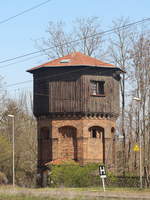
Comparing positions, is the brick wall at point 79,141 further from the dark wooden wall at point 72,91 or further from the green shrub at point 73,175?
the dark wooden wall at point 72,91

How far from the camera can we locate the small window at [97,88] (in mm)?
41147

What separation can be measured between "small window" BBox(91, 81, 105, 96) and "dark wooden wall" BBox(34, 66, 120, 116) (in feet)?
1.10

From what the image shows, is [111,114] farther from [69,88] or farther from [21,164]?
[21,164]

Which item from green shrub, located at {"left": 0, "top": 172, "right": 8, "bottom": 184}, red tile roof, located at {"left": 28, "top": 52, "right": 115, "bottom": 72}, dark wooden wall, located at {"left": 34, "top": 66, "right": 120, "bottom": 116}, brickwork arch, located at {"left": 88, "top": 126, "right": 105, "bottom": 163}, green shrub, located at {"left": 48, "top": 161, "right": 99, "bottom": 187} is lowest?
green shrub, located at {"left": 0, "top": 172, "right": 8, "bottom": 184}

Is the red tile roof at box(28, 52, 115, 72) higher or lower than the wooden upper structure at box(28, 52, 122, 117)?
higher

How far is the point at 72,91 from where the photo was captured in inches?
1593

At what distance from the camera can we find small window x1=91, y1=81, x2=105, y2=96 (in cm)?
4115

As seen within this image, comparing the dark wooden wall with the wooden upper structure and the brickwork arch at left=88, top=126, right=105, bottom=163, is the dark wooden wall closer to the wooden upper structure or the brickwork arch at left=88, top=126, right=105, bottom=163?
the wooden upper structure

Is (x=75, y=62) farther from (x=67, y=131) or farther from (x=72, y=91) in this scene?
(x=67, y=131)

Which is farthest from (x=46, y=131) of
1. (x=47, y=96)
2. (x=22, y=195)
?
(x=22, y=195)

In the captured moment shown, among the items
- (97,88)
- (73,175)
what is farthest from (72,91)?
(73,175)

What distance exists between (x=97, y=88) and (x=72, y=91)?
7.45ft

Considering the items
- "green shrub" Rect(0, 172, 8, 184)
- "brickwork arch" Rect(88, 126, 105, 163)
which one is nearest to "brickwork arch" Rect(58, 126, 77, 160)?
"brickwork arch" Rect(88, 126, 105, 163)

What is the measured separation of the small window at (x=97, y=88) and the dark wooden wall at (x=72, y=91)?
1.10 feet
